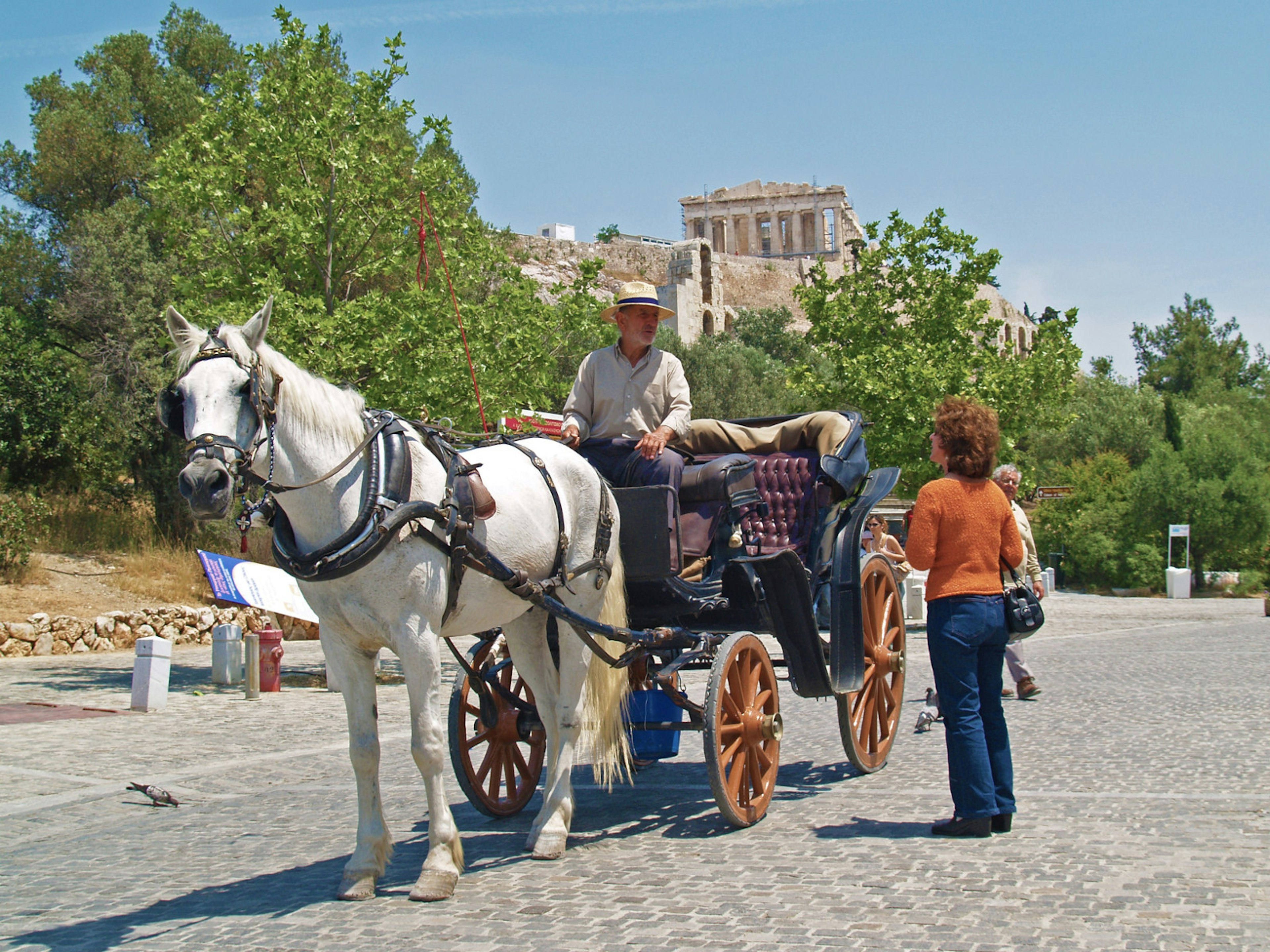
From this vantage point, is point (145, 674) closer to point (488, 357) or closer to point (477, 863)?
point (488, 357)

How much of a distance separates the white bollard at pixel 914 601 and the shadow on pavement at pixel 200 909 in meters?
16.2

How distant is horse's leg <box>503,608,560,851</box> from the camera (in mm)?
5961

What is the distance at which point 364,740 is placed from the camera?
491cm

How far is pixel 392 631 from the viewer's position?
4.76 metres

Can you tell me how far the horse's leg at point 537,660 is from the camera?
5961 millimetres

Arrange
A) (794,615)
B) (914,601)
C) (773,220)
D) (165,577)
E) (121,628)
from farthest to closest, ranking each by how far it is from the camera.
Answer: (773,220)
(914,601)
(165,577)
(121,628)
(794,615)

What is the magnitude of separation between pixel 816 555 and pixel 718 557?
2.13 feet

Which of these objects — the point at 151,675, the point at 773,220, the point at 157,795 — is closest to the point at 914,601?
the point at 151,675

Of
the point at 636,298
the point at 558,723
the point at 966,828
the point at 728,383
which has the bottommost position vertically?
the point at 966,828

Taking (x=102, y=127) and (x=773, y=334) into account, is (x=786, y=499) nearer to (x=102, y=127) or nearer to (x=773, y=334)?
(x=102, y=127)

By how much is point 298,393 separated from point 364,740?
145 centimetres

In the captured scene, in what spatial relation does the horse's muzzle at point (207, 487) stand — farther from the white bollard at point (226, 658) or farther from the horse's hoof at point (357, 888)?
the white bollard at point (226, 658)

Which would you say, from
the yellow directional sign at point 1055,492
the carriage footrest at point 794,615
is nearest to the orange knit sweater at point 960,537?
the carriage footrest at point 794,615

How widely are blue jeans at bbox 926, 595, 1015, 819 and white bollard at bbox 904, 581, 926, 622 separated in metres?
14.8
